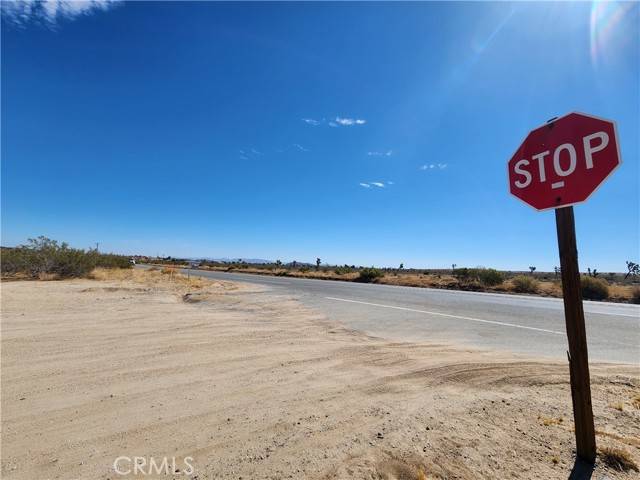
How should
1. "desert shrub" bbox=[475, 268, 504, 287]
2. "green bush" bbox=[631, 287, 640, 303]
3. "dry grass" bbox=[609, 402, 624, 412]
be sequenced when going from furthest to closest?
"desert shrub" bbox=[475, 268, 504, 287]
"green bush" bbox=[631, 287, 640, 303]
"dry grass" bbox=[609, 402, 624, 412]

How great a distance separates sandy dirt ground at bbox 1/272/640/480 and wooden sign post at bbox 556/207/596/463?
0.18 meters

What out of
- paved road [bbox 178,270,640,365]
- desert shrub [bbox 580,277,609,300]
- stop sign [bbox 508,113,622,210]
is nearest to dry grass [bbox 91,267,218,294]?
paved road [bbox 178,270,640,365]

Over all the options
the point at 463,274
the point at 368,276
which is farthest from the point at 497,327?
the point at 368,276

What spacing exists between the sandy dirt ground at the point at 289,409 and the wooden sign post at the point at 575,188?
463 mm

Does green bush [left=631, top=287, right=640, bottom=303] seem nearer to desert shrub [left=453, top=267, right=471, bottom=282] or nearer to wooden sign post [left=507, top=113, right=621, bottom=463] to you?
desert shrub [left=453, top=267, right=471, bottom=282]

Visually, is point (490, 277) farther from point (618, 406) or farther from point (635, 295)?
point (618, 406)

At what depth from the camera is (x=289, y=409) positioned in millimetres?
3059

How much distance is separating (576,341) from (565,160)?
52.7 inches

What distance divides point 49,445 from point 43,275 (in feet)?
70.6

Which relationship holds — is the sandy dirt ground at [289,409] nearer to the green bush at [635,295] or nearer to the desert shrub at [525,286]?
the green bush at [635,295]

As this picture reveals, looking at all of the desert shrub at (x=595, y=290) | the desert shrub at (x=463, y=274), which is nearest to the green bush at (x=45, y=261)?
the desert shrub at (x=463, y=274)

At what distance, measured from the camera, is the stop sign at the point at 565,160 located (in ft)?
6.85

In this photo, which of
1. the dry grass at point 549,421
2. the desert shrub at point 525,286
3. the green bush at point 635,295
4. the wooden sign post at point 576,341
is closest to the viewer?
the wooden sign post at point 576,341

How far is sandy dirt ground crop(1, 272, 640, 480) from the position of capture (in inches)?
88.1
